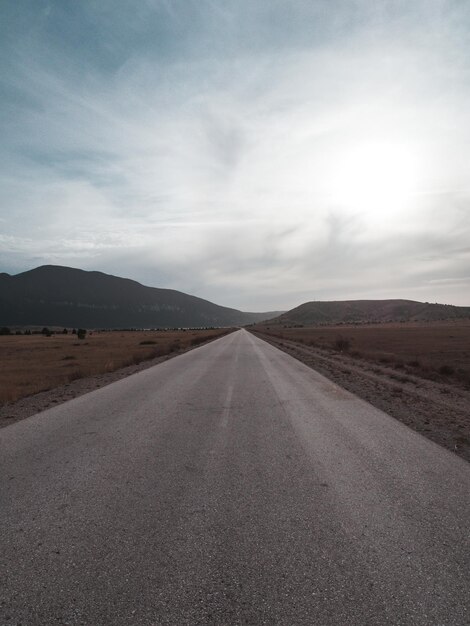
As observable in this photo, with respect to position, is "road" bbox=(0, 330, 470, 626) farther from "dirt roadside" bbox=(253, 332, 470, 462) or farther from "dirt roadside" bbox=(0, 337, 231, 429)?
"dirt roadside" bbox=(0, 337, 231, 429)

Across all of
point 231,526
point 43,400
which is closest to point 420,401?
point 231,526

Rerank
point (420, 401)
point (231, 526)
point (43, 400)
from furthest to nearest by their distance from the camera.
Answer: point (43, 400), point (420, 401), point (231, 526)

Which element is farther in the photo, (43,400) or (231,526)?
(43,400)

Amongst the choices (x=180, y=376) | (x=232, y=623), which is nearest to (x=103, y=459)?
(x=232, y=623)

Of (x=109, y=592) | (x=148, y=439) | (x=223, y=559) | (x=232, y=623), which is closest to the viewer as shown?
(x=232, y=623)

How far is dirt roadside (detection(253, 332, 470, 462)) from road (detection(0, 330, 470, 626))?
92 centimetres

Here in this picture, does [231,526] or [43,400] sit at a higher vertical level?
[231,526]

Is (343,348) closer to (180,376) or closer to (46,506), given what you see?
(180,376)

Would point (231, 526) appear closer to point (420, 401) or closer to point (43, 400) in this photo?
point (420, 401)

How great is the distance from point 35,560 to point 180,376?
13468 millimetres

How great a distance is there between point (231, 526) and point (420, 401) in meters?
9.95

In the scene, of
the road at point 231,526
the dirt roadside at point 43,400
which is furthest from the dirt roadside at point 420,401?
the dirt roadside at point 43,400

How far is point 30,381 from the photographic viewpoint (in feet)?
60.8

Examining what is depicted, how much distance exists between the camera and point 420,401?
40.1 ft
